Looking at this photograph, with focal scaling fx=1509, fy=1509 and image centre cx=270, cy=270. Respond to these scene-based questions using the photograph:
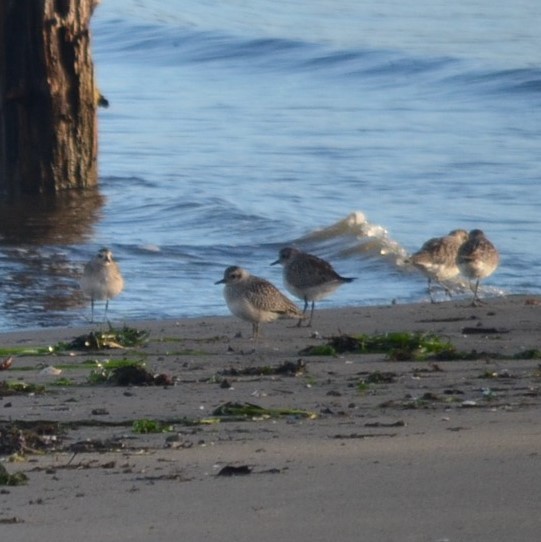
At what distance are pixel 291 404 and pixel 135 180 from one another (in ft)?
40.2

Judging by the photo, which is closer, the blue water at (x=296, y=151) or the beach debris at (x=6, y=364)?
the beach debris at (x=6, y=364)

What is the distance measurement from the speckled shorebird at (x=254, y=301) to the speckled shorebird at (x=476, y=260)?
202 cm

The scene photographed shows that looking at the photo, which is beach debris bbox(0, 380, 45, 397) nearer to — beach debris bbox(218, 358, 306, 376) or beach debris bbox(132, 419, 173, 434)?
beach debris bbox(218, 358, 306, 376)

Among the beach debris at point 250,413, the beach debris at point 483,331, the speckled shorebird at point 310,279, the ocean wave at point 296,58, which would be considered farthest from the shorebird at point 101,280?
the ocean wave at point 296,58

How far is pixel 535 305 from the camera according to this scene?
33.3ft

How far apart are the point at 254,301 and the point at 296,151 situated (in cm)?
1139

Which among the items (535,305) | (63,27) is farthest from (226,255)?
(535,305)

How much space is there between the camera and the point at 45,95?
15.7m

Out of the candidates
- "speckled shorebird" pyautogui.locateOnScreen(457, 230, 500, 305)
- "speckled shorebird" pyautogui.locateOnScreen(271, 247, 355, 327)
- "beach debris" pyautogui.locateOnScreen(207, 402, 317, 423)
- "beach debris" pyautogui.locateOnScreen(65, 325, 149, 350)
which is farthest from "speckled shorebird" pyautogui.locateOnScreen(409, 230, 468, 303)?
"beach debris" pyautogui.locateOnScreen(207, 402, 317, 423)

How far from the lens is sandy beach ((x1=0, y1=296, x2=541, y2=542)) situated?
4.36 m

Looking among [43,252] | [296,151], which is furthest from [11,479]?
[296,151]

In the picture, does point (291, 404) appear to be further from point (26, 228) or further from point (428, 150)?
point (428, 150)

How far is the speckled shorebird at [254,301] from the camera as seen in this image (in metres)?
9.05

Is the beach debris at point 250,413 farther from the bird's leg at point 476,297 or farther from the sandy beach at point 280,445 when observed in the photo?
the bird's leg at point 476,297
